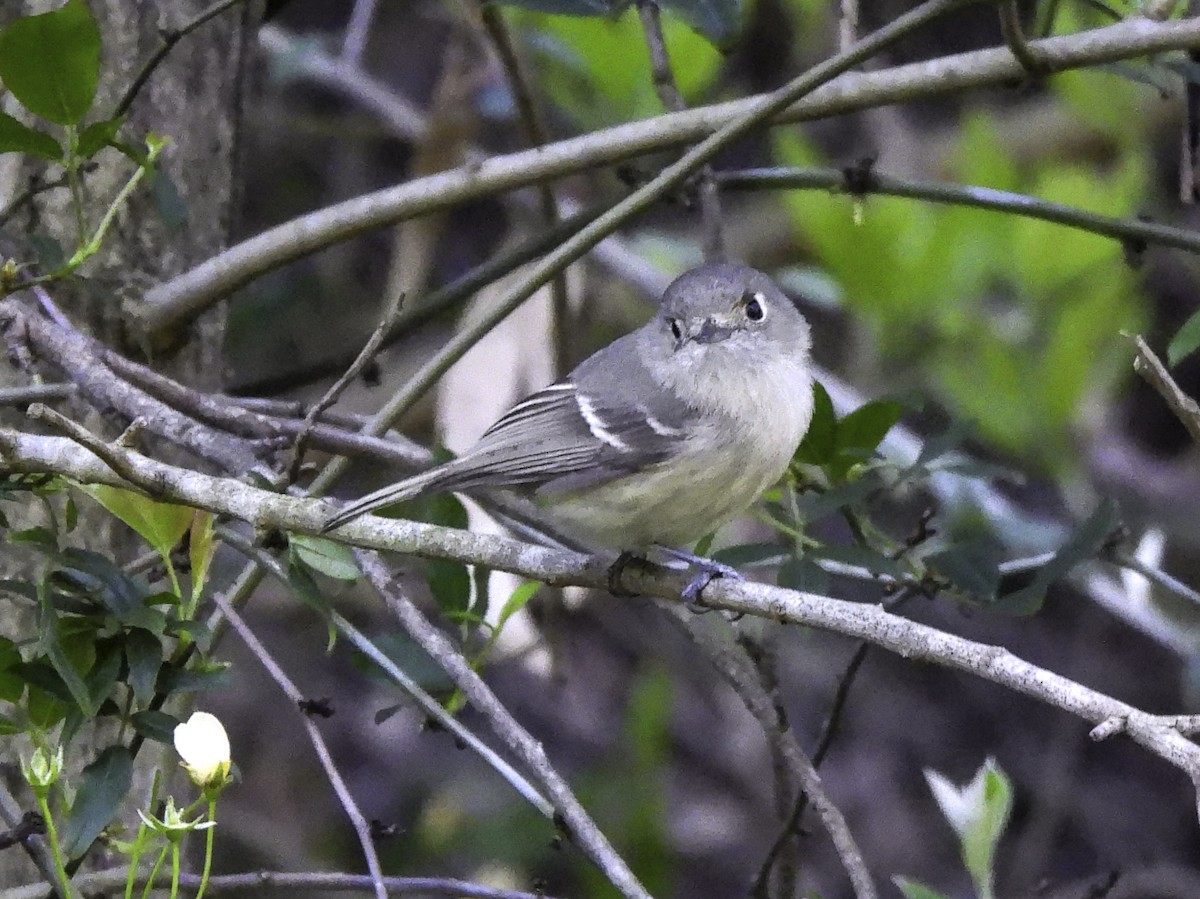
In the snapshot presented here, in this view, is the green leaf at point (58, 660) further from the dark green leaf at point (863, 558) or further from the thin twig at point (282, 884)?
the dark green leaf at point (863, 558)

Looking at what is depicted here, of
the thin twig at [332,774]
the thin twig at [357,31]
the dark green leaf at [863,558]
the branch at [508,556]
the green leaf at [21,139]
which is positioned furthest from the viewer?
the thin twig at [357,31]

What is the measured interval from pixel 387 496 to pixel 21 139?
2.28ft

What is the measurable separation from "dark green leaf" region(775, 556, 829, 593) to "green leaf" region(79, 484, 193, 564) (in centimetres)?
90

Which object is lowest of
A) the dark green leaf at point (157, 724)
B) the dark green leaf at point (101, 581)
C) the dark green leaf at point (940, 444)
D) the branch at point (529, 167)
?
the dark green leaf at point (940, 444)

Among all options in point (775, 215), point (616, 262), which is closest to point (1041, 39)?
point (616, 262)

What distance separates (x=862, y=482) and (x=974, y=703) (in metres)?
2.78

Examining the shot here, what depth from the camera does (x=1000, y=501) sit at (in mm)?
3367

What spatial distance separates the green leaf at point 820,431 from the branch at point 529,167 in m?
0.47

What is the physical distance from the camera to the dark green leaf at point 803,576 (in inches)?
86.1

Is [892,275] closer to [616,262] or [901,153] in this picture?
→ [616,262]

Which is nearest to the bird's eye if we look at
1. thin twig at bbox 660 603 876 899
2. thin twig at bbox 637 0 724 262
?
thin twig at bbox 637 0 724 262

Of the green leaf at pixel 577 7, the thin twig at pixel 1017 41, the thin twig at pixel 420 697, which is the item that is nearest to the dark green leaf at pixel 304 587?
the thin twig at pixel 420 697

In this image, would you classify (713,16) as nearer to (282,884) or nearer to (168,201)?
(168,201)

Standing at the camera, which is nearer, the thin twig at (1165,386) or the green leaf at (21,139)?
the thin twig at (1165,386)
